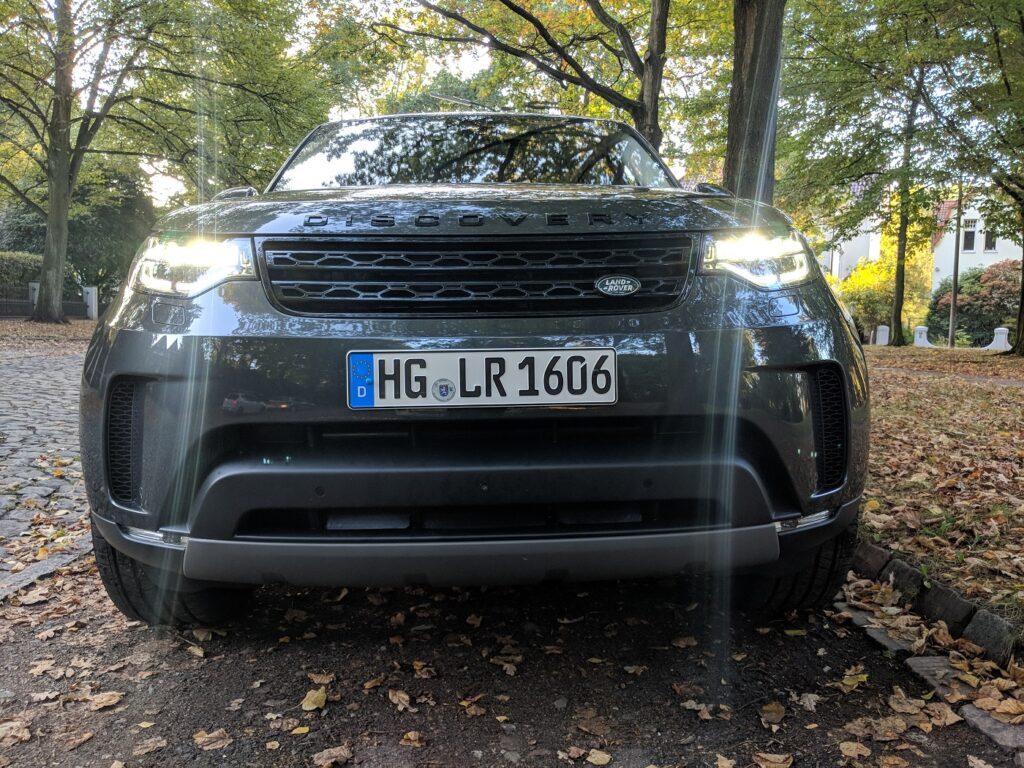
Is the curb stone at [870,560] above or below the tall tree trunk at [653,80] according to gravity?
below

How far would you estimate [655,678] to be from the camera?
238cm

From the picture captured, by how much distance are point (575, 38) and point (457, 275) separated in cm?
1137

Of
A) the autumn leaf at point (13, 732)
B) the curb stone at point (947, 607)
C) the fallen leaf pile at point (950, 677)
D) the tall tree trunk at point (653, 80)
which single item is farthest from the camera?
the tall tree trunk at point (653, 80)

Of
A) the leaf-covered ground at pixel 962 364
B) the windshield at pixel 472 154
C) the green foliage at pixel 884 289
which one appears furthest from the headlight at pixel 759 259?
the green foliage at pixel 884 289

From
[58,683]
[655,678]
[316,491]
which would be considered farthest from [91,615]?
[655,678]

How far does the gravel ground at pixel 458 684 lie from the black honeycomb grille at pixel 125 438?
0.60 m

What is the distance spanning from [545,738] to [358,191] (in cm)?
158

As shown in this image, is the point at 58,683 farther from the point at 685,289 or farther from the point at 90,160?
the point at 90,160

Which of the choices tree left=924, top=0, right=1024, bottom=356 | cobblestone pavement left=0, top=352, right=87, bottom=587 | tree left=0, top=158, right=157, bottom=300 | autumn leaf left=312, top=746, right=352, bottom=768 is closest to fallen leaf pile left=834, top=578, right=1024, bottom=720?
autumn leaf left=312, top=746, right=352, bottom=768

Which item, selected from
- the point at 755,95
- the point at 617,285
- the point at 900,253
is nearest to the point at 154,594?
the point at 617,285

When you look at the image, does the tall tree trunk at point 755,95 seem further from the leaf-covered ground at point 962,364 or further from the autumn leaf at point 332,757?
the leaf-covered ground at point 962,364

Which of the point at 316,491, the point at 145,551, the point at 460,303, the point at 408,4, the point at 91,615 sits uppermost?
the point at 408,4

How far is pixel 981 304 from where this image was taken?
35.9 meters

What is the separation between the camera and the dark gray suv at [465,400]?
196 centimetres
